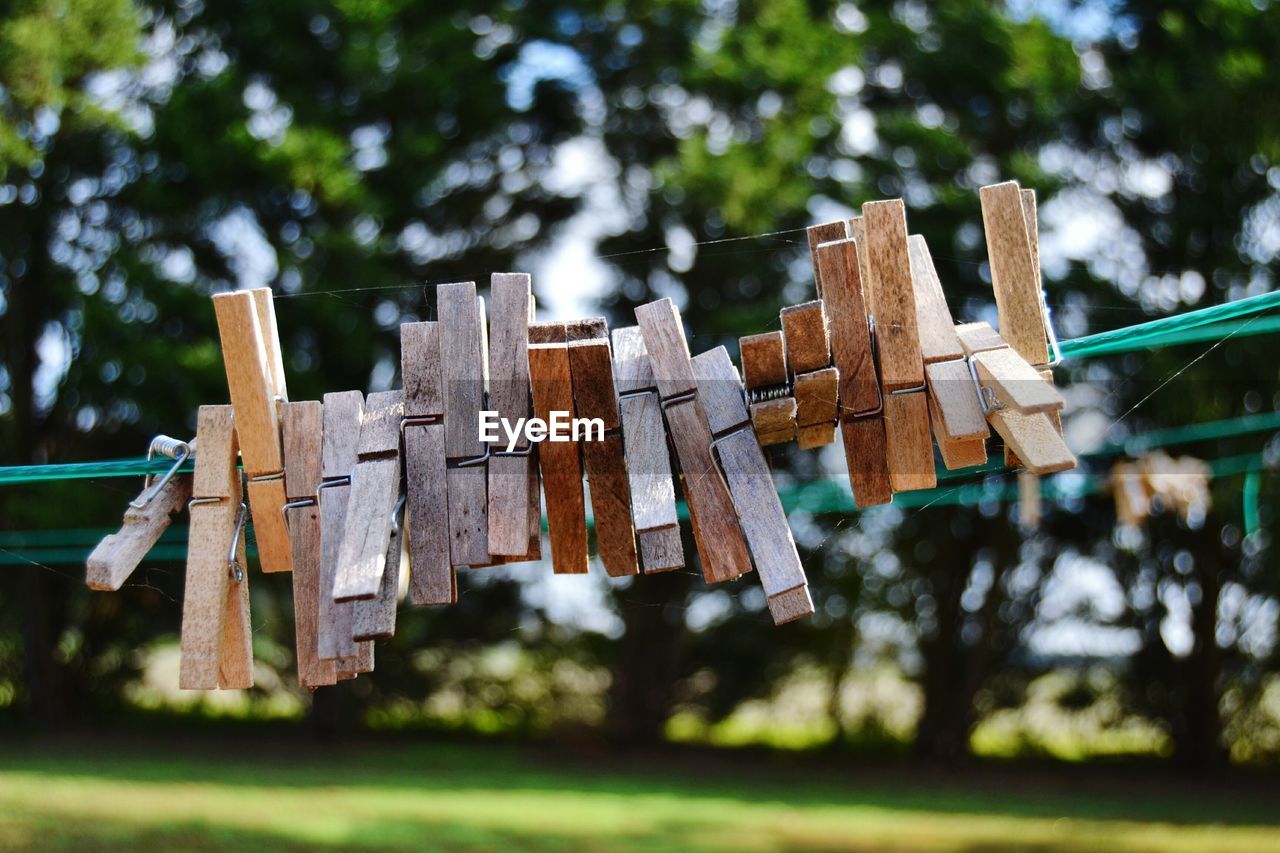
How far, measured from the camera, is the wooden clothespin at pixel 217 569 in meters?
1.96

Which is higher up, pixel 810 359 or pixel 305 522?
pixel 810 359

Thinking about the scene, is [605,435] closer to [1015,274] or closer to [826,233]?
[826,233]

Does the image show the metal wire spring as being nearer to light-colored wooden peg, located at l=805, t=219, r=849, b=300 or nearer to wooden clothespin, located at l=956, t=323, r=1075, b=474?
light-colored wooden peg, located at l=805, t=219, r=849, b=300

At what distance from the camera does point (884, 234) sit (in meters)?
1.93

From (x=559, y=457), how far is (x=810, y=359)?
425 millimetres

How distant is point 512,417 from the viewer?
197 centimetres

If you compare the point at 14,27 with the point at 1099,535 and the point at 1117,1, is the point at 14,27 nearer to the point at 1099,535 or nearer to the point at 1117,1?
the point at 1117,1

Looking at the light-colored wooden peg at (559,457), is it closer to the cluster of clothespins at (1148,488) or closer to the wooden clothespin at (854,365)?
the wooden clothespin at (854,365)

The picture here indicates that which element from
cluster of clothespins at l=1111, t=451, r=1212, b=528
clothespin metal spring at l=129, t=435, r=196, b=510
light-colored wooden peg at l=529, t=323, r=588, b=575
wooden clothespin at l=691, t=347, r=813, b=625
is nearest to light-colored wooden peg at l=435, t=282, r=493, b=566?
light-colored wooden peg at l=529, t=323, r=588, b=575

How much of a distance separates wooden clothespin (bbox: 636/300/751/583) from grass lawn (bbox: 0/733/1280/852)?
5.41 metres

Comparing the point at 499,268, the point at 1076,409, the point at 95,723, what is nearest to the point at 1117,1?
the point at 1076,409

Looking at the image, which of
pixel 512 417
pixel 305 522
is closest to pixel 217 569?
pixel 305 522

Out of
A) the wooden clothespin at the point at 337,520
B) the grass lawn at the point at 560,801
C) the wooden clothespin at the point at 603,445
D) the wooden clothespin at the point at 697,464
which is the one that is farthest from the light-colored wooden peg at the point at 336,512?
the grass lawn at the point at 560,801

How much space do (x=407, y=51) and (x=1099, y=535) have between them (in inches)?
265
